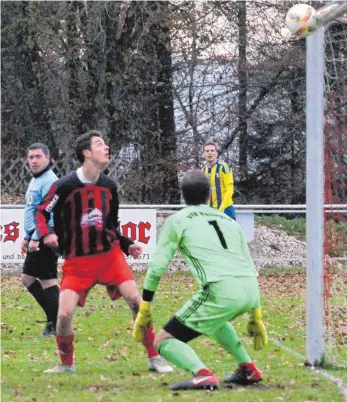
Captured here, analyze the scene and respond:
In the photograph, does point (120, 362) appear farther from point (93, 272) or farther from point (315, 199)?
point (315, 199)

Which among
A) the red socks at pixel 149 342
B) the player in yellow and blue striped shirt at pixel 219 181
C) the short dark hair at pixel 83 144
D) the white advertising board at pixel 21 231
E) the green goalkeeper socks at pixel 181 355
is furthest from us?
the white advertising board at pixel 21 231

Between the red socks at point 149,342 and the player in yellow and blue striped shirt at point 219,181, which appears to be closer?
the red socks at point 149,342

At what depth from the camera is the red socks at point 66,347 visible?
25.3ft

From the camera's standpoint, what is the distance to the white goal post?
8062 mm

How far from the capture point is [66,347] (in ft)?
25.4

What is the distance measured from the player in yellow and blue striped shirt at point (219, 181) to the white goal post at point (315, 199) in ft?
16.5

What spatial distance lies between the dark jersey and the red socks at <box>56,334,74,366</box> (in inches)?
24.7

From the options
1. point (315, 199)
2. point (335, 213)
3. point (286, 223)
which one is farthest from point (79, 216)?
point (286, 223)

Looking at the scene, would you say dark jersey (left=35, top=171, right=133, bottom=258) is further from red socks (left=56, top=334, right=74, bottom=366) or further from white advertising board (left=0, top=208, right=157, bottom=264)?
white advertising board (left=0, top=208, right=157, bottom=264)

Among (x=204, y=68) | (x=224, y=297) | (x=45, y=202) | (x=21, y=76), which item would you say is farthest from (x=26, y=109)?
(x=224, y=297)

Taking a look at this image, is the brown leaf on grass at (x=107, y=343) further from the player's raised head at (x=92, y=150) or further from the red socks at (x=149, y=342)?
the player's raised head at (x=92, y=150)

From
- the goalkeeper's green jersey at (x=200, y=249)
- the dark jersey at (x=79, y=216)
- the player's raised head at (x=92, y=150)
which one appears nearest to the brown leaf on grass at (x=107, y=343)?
the dark jersey at (x=79, y=216)

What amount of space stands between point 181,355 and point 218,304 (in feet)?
1.45

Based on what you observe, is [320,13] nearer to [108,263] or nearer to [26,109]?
[108,263]
